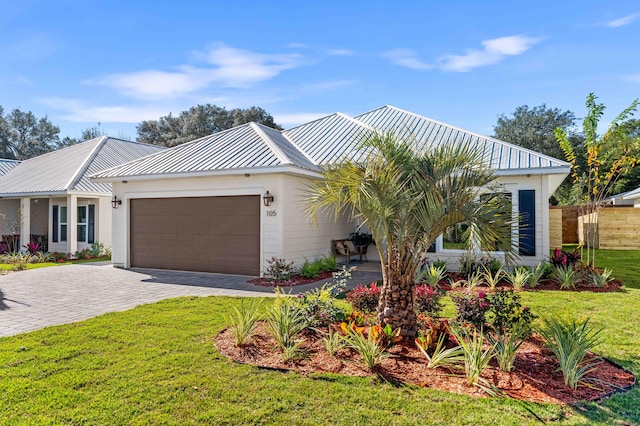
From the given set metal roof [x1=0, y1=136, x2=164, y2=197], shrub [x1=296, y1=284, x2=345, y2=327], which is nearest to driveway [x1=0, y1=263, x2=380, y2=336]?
shrub [x1=296, y1=284, x2=345, y2=327]

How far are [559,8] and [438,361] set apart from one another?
1008 centimetres

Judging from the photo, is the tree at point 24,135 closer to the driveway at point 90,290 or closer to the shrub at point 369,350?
the driveway at point 90,290

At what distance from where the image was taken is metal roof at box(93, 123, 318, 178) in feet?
36.5

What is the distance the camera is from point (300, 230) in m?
11.7

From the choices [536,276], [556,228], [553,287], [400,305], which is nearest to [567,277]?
[553,287]

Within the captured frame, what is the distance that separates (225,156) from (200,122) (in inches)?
1080

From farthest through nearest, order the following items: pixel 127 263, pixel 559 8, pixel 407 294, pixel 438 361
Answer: pixel 127 263, pixel 559 8, pixel 407 294, pixel 438 361

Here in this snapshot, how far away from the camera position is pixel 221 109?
1480 inches

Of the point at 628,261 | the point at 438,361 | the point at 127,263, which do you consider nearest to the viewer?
the point at 438,361

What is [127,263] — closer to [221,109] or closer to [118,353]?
[118,353]

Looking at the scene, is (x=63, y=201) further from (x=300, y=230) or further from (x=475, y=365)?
(x=475, y=365)

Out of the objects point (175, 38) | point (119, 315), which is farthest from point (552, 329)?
point (175, 38)

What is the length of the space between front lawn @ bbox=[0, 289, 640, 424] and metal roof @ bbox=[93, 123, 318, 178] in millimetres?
6486

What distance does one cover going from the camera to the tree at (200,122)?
36.2 m
